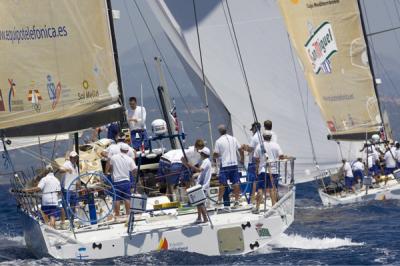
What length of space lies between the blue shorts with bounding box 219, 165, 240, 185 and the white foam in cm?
122

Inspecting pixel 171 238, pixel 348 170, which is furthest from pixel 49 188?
pixel 348 170

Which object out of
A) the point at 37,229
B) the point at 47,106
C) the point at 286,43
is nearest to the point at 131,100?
the point at 47,106

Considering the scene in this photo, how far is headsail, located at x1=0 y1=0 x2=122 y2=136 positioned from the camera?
17344 mm

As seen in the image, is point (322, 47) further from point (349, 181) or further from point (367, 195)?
point (367, 195)

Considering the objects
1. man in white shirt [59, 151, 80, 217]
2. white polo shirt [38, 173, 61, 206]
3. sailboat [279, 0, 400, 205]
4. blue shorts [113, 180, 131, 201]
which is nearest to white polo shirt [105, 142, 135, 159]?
man in white shirt [59, 151, 80, 217]

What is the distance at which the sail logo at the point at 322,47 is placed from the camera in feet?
95.4

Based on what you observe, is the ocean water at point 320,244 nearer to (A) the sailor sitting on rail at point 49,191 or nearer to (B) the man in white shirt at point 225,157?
(A) the sailor sitting on rail at point 49,191

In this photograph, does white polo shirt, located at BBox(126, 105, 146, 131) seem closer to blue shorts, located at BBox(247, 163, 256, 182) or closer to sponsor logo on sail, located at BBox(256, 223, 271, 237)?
blue shorts, located at BBox(247, 163, 256, 182)

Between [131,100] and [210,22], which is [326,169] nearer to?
[210,22]

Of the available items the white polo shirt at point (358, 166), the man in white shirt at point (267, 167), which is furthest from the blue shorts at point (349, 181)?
the man in white shirt at point (267, 167)

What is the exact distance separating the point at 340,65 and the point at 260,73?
6.98 feet

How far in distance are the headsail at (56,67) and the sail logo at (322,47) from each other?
11.9 meters

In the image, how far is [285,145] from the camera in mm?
29359

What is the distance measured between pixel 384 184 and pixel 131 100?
8449 millimetres
